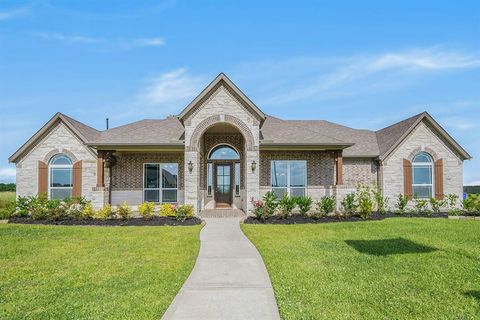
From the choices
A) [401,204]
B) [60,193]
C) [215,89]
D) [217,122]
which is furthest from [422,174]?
[60,193]

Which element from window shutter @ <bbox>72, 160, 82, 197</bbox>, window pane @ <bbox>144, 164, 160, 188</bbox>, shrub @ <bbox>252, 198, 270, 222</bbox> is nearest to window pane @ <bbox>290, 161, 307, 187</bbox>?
shrub @ <bbox>252, 198, 270, 222</bbox>

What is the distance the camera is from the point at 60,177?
60.4ft

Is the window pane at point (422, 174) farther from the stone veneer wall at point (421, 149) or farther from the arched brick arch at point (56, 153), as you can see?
the arched brick arch at point (56, 153)

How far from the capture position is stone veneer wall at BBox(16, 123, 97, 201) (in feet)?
60.4

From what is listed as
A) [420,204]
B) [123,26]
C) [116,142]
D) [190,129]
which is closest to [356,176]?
[420,204]

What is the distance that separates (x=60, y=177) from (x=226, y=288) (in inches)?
627

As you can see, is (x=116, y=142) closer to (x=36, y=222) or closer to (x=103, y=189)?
(x=103, y=189)

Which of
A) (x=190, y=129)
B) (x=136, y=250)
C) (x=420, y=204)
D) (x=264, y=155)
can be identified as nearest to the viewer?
(x=136, y=250)

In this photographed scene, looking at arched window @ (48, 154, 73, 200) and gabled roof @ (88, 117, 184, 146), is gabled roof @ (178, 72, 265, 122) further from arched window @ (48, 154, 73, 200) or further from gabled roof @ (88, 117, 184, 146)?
arched window @ (48, 154, 73, 200)

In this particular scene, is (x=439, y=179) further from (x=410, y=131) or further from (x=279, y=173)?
(x=279, y=173)

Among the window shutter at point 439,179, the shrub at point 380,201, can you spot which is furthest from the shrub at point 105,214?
the window shutter at point 439,179

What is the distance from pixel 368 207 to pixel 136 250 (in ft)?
34.0

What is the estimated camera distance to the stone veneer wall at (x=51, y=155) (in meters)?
18.4

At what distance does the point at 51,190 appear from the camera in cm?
1823
